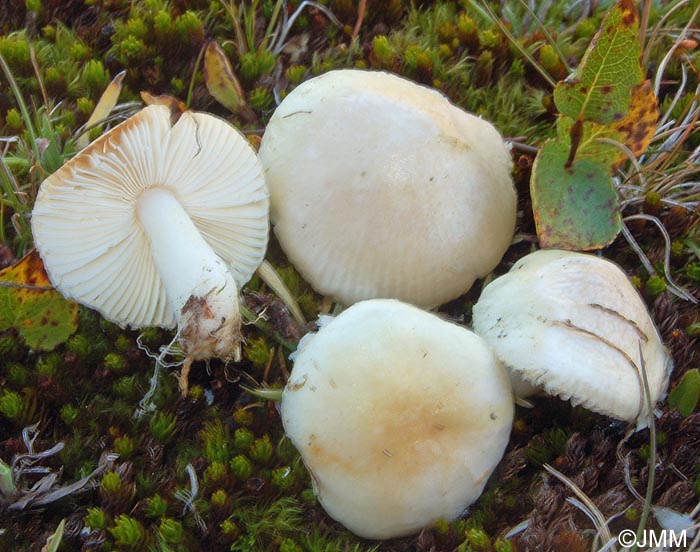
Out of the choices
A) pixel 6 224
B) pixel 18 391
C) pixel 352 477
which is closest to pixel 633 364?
pixel 352 477

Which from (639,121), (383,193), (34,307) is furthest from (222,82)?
(639,121)

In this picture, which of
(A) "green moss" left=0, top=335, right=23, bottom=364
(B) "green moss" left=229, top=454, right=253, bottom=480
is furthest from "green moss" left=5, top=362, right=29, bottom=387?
(B) "green moss" left=229, top=454, right=253, bottom=480

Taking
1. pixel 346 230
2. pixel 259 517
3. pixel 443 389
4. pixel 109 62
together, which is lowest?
pixel 259 517

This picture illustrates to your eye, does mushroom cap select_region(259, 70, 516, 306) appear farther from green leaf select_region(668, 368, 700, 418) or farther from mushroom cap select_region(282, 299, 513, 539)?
green leaf select_region(668, 368, 700, 418)

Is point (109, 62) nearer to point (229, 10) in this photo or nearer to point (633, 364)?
point (229, 10)

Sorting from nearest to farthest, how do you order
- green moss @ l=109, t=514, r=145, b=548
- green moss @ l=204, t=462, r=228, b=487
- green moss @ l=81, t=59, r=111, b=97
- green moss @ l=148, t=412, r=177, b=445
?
green moss @ l=109, t=514, r=145, b=548, green moss @ l=204, t=462, r=228, b=487, green moss @ l=148, t=412, r=177, b=445, green moss @ l=81, t=59, r=111, b=97

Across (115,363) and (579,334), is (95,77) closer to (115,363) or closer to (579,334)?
(115,363)
